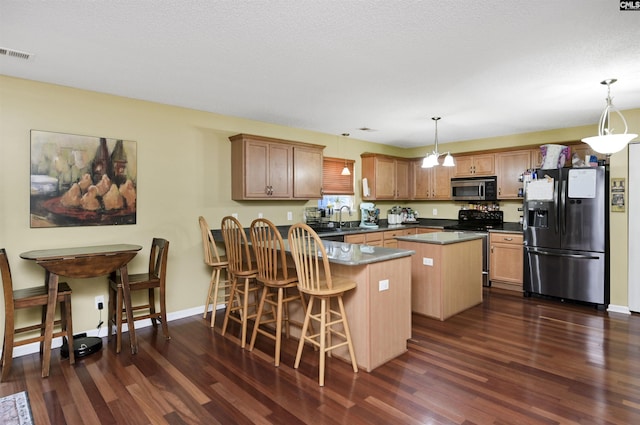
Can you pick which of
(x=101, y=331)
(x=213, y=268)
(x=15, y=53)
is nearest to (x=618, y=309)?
(x=213, y=268)

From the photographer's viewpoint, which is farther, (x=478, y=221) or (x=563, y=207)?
(x=478, y=221)

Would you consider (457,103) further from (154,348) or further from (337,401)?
(154,348)

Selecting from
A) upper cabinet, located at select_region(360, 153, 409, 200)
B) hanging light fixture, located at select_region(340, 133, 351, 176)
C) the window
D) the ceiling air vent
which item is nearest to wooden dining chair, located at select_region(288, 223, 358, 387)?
the ceiling air vent

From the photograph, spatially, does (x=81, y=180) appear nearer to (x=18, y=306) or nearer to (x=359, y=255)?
(x=18, y=306)

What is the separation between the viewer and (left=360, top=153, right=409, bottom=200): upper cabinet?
6129 millimetres

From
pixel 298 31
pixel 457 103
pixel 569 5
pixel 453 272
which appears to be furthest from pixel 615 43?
pixel 453 272

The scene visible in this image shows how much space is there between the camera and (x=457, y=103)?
391cm

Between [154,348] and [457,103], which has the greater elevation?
[457,103]

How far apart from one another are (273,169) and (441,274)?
8.06ft

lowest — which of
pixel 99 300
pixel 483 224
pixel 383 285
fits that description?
pixel 99 300

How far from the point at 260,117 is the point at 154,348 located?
293cm

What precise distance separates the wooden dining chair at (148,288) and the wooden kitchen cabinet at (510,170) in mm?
5097

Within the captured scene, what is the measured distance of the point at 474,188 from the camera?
235 inches

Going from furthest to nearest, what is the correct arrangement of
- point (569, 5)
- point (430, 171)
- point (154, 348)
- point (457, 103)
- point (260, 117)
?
point (430, 171), point (260, 117), point (457, 103), point (154, 348), point (569, 5)
